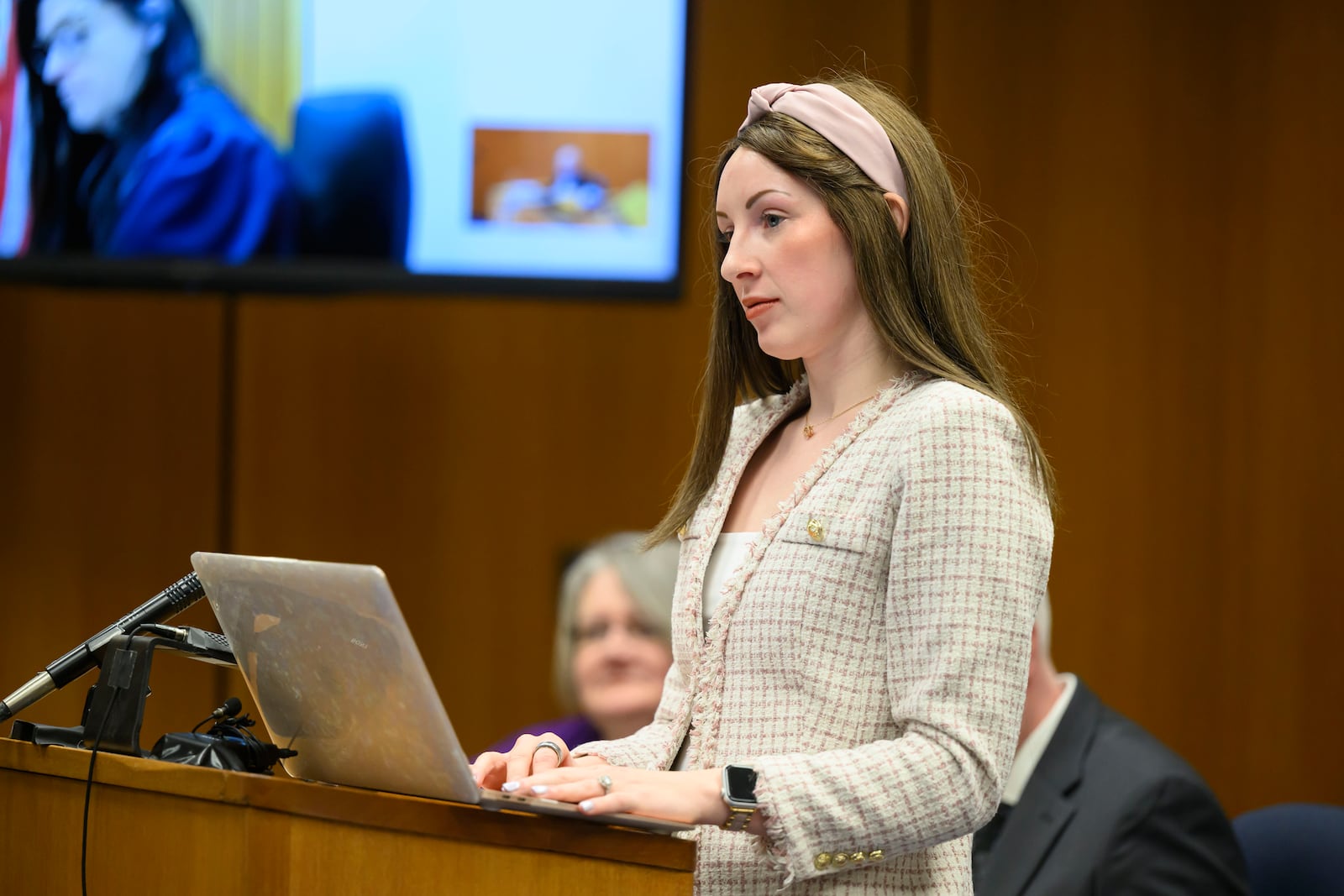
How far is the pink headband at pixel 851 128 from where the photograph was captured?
1478 millimetres

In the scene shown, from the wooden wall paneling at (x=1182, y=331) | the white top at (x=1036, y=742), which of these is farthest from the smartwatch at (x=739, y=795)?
the wooden wall paneling at (x=1182, y=331)

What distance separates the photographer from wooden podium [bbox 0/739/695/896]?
1.17 m

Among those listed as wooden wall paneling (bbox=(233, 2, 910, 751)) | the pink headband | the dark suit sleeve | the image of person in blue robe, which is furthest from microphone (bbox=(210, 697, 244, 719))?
wooden wall paneling (bbox=(233, 2, 910, 751))

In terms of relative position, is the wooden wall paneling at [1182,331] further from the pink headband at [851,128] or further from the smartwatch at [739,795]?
the smartwatch at [739,795]

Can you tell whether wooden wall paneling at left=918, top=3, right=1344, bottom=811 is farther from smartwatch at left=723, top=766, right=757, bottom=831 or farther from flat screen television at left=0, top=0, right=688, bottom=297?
smartwatch at left=723, top=766, right=757, bottom=831

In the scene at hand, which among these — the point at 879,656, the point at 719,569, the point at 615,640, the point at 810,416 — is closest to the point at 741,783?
the point at 879,656

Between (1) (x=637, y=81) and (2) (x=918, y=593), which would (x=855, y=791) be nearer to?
(2) (x=918, y=593)

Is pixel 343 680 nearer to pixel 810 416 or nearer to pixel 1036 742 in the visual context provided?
pixel 810 416

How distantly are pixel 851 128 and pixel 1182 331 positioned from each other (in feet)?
8.61

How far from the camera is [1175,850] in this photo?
7.97 feet

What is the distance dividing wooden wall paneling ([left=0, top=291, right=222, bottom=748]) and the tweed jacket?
2.67m

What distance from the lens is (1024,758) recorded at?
2.79 meters

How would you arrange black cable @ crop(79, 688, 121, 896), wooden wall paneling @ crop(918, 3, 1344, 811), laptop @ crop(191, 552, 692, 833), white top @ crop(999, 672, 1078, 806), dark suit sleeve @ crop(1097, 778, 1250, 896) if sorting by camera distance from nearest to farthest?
laptop @ crop(191, 552, 692, 833)
black cable @ crop(79, 688, 121, 896)
dark suit sleeve @ crop(1097, 778, 1250, 896)
white top @ crop(999, 672, 1078, 806)
wooden wall paneling @ crop(918, 3, 1344, 811)

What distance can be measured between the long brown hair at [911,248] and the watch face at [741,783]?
1.32ft
